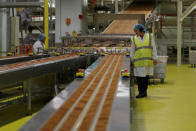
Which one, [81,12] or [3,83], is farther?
[81,12]

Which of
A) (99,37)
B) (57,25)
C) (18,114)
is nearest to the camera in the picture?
(18,114)

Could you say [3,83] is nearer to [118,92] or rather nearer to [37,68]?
[37,68]

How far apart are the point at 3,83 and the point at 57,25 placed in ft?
35.3

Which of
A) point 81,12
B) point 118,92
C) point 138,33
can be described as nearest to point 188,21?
point 81,12

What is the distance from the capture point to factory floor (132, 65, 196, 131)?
399 cm

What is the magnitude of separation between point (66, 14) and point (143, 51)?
910cm

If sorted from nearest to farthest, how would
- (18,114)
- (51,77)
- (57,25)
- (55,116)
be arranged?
(55,116) → (18,114) → (51,77) → (57,25)

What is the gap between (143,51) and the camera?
556 cm

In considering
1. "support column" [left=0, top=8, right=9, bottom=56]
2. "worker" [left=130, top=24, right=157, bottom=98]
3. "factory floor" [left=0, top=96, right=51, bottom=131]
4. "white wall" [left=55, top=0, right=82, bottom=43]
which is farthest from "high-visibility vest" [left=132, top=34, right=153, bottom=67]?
"white wall" [left=55, top=0, right=82, bottom=43]

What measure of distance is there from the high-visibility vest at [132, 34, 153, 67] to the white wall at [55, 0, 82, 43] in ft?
28.4

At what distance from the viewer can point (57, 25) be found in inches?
553

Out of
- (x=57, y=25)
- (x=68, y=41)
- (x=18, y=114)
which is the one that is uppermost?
(x=57, y=25)

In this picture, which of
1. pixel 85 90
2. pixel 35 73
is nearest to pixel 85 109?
pixel 85 90

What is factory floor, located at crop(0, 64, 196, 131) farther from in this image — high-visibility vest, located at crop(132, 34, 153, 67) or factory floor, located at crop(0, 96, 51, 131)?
high-visibility vest, located at crop(132, 34, 153, 67)
